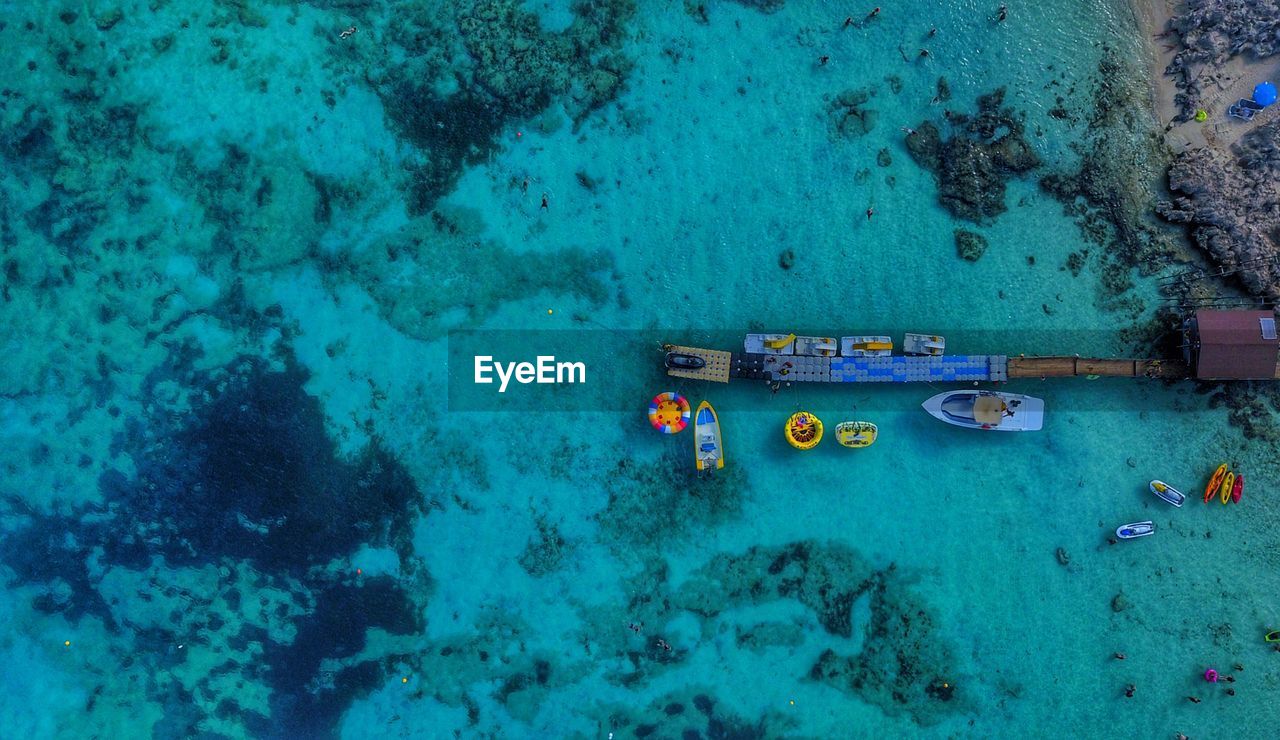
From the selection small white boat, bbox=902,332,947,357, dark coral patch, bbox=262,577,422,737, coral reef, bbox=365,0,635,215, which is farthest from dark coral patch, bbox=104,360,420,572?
small white boat, bbox=902,332,947,357

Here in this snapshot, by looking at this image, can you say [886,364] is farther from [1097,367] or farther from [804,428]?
[1097,367]

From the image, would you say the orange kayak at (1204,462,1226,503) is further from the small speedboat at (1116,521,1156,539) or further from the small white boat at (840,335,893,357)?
the small white boat at (840,335,893,357)

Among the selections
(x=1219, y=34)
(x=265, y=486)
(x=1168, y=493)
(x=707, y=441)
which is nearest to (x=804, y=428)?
(x=707, y=441)

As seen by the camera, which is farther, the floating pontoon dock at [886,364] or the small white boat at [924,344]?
the small white boat at [924,344]

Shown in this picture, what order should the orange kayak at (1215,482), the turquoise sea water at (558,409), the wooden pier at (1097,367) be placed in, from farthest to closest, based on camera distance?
the turquoise sea water at (558,409) < the orange kayak at (1215,482) < the wooden pier at (1097,367)

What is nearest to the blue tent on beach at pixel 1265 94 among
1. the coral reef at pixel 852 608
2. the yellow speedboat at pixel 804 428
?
the yellow speedboat at pixel 804 428

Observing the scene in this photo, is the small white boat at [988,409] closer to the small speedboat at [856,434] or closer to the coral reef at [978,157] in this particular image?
the small speedboat at [856,434]
